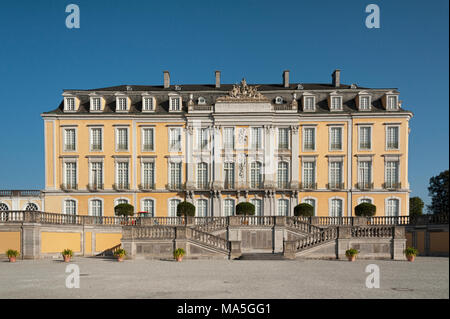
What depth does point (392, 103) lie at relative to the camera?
4206 cm

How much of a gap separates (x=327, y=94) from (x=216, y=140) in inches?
449

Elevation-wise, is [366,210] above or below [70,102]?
below

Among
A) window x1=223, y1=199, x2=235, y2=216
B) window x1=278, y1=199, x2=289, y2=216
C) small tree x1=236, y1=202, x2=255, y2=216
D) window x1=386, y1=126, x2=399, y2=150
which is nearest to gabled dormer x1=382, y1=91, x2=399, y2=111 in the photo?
window x1=386, y1=126, x2=399, y2=150

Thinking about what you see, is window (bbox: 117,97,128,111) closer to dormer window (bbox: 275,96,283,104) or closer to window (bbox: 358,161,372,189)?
dormer window (bbox: 275,96,283,104)

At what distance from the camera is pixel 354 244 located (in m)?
24.1

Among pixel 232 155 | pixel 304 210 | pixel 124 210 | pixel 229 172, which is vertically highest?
pixel 232 155

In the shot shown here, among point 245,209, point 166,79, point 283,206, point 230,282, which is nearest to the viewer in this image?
point 230,282

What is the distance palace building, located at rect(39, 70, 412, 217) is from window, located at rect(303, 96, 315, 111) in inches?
3.6

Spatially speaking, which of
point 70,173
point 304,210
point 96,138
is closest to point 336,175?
point 304,210

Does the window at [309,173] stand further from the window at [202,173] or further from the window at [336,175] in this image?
the window at [202,173]

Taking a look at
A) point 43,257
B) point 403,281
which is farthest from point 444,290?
point 43,257

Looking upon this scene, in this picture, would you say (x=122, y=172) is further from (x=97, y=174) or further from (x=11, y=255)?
(x=11, y=255)

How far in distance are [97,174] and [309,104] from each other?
67.3 feet

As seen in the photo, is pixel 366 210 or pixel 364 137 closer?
pixel 366 210
